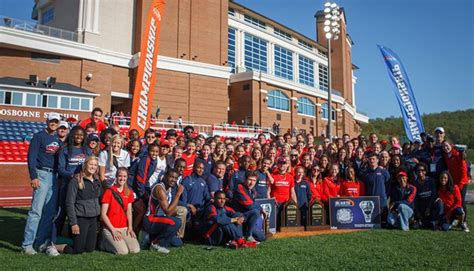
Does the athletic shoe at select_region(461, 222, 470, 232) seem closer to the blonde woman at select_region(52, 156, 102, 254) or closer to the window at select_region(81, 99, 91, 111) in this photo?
the blonde woman at select_region(52, 156, 102, 254)

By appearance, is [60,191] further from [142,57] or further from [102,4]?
[102,4]

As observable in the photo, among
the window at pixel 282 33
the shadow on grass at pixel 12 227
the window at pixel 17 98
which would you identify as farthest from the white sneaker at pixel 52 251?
the window at pixel 282 33

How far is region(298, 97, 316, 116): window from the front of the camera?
4944cm

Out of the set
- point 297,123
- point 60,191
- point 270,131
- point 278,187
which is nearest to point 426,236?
point 278,187

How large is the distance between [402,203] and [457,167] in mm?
1676

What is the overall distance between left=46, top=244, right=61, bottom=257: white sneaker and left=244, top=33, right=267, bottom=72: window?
43986mm

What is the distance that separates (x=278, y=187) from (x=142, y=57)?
6516 millimetres

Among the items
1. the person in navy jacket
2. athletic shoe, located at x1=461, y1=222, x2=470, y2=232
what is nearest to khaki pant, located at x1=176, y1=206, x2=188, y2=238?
the person in navy jacket

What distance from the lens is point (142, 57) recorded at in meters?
11.3

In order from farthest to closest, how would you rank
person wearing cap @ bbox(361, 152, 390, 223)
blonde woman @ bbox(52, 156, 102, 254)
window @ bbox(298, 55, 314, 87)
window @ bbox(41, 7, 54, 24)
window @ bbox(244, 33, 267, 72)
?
window @ bbox(298, 55, 314, 87), window @ bbox(244, 33, 267, 72), window @ bbox(41, 7, 54, 24), person wearing cap @ bbox(361, 152, 390, 223), blonde woman @ bbox(52, 156, 102, 254)

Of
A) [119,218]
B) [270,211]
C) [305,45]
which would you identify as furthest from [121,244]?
[305,45]

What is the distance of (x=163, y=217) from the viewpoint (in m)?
5.92

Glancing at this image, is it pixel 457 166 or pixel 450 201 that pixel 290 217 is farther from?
pixel 457 166

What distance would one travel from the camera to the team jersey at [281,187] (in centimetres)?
788
